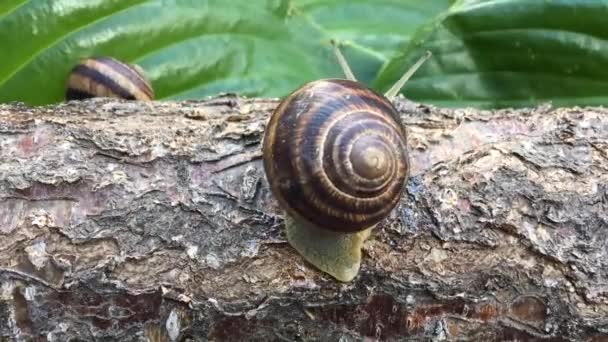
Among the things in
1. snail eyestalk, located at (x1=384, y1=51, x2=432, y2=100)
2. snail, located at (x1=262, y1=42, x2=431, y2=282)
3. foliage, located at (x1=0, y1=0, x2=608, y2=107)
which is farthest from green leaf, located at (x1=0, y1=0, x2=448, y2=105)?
snail, located at (x1=262, y1=42, x2=431, y2=282)

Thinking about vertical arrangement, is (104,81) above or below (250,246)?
above

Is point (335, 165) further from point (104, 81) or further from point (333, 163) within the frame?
point (104, 81)

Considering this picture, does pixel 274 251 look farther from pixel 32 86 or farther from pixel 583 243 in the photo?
pixel 32 86

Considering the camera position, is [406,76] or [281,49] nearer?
[406,76]

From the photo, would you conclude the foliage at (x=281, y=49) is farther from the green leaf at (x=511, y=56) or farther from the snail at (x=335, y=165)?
the snail at (x=335, y=165)

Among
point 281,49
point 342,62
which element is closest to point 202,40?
point 281,49

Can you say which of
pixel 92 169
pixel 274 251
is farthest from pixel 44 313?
pixel 274 251

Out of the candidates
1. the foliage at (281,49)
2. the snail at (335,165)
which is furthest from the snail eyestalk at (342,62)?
the snail at (335,165)
